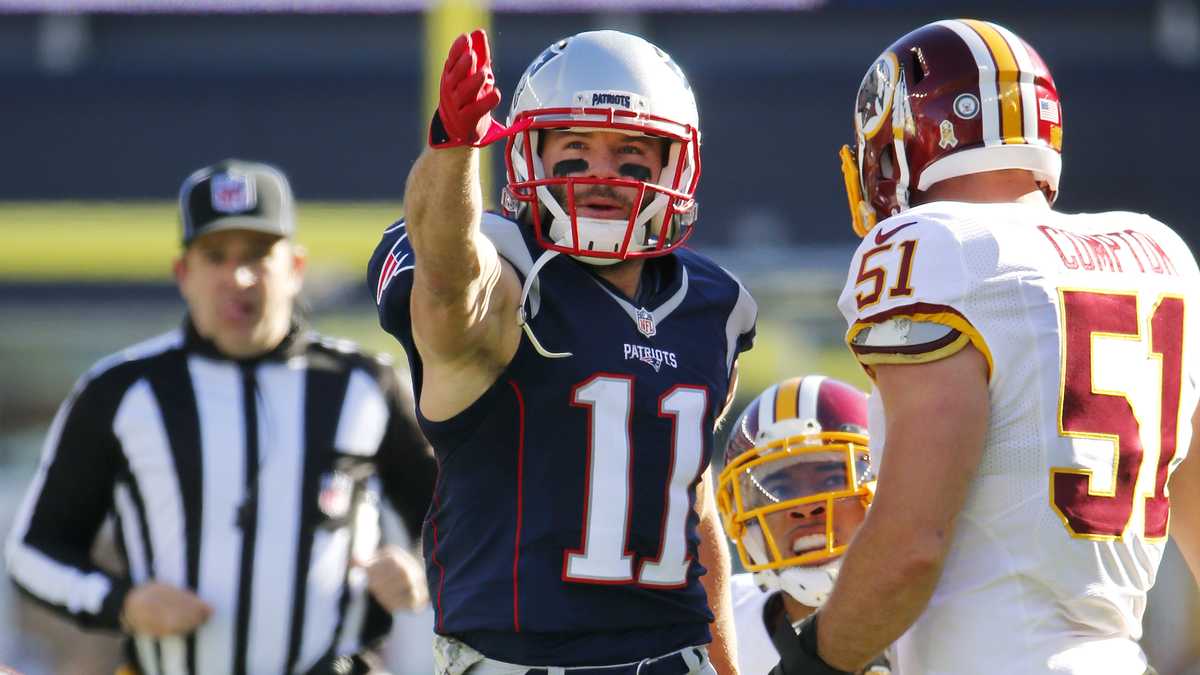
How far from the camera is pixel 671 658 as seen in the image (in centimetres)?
246

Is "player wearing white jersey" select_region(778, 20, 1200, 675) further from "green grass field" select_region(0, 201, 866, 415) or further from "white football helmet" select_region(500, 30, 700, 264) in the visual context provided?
"green grass field" select_region(0, 201, 866, 415)

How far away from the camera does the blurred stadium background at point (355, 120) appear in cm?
1103

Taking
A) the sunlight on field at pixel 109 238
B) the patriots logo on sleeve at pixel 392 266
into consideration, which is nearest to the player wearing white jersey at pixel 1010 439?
the patriots logo on sleeve at pixel 392 266

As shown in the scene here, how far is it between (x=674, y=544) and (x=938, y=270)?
57 cm

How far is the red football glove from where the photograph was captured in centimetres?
208

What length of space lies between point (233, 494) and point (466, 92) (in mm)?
2106

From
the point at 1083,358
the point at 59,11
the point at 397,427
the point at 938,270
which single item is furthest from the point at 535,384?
the point at 59,11

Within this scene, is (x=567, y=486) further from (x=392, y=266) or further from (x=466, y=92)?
(x=466, y=92)

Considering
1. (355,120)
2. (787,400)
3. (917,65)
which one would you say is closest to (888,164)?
(917,65)

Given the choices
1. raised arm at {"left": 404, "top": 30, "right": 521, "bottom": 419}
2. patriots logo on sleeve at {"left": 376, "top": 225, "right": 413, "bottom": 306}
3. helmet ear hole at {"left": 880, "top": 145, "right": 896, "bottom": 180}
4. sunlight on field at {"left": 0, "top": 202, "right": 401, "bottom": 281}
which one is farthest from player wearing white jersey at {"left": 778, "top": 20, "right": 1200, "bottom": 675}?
sunlight on field at {"left": 0, "top": 202, "right": 401, "bottom": 281}

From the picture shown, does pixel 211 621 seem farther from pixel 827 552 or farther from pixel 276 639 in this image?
pixel 827 552

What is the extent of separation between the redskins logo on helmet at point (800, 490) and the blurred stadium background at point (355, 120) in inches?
295

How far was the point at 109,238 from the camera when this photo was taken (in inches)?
436

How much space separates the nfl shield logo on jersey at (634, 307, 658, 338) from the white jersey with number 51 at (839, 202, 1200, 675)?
0.33m
